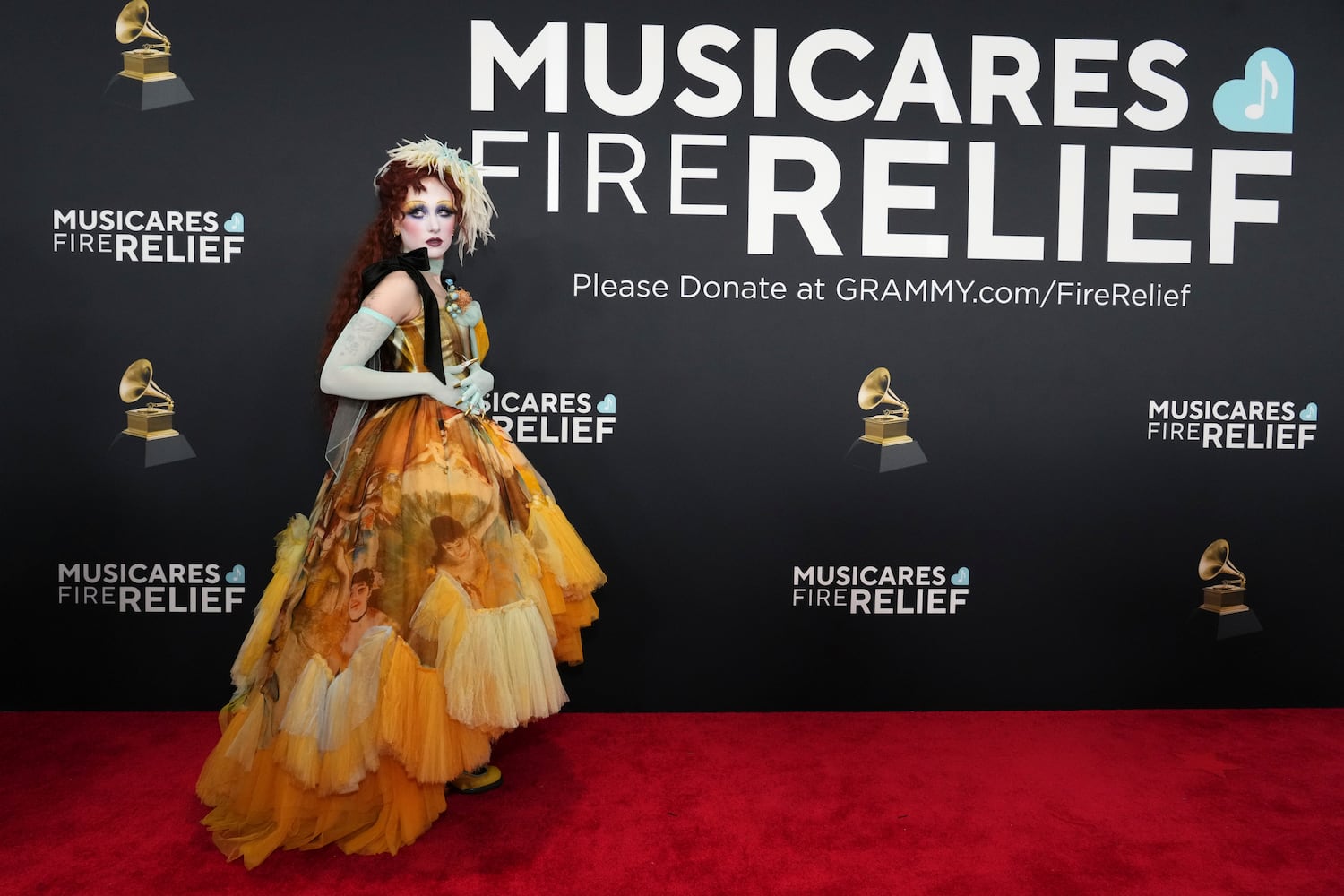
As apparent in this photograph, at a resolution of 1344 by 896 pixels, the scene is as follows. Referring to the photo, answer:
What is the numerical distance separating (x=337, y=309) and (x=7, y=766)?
6.03 ft

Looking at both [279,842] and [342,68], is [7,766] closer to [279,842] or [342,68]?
[279,842]

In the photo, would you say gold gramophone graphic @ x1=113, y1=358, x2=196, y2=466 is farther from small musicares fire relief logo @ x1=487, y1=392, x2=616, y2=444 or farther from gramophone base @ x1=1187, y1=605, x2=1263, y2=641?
gramophone base @ x1=1187, y1=605, x2=1263, y2=641

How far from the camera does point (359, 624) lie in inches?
95.8

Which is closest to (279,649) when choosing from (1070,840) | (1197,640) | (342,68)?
(342,68)

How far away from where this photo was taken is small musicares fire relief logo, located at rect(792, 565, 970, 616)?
11.5 feet

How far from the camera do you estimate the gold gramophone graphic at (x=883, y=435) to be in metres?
3.46

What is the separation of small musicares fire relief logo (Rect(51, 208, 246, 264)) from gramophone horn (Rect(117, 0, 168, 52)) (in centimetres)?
59

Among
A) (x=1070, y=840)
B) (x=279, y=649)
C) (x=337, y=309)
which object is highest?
(x=337, y=309)

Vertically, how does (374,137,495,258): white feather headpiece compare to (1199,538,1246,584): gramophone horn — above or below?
above

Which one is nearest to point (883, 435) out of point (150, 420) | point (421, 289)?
point (421, 289)

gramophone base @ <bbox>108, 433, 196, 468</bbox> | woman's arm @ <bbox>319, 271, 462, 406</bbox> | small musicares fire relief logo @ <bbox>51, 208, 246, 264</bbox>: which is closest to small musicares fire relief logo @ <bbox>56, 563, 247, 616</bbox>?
gramophone base @ <bbox>108, 433, 196, 468</bbox>

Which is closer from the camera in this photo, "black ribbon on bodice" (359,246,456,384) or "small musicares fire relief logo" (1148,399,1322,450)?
"black ribbon on bodice" (359,246,456,384)

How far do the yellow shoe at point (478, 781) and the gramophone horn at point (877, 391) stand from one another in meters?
1.80

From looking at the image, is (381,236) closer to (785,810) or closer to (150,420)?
(150,420)
